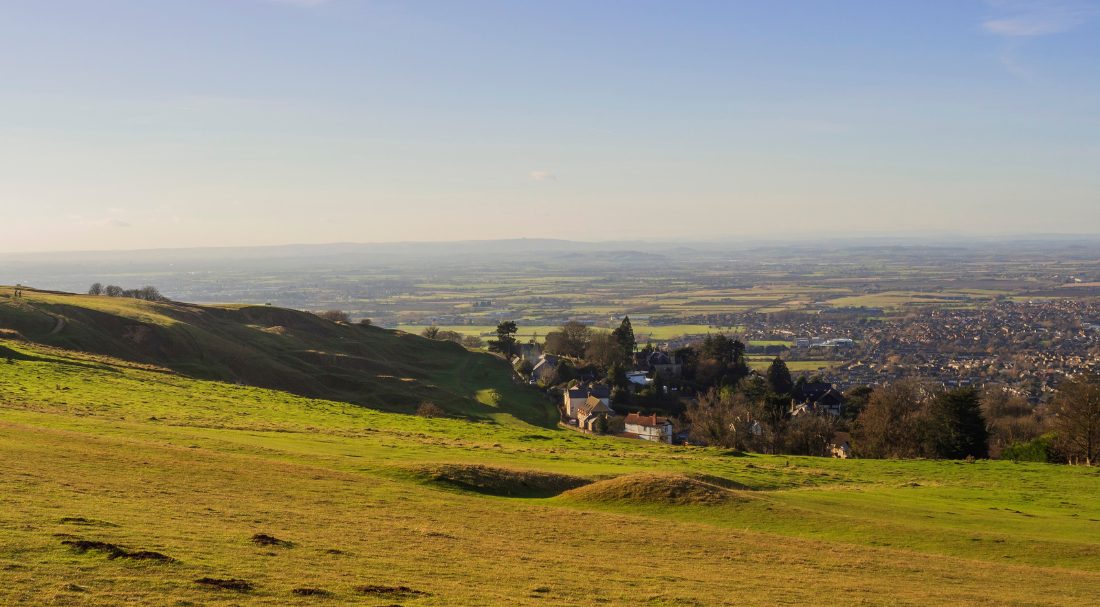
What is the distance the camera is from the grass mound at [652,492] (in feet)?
103

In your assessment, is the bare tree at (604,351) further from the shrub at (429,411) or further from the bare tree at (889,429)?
the bare tree at (889,429)

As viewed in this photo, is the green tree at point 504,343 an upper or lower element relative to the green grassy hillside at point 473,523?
lower

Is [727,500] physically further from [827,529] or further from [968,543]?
[968,543]

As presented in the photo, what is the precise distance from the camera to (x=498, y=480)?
32719mm

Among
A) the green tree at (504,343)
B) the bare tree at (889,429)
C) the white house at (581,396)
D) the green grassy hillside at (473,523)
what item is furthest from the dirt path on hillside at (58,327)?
the green tree at (504,343)

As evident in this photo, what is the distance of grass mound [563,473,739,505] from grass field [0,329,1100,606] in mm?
116

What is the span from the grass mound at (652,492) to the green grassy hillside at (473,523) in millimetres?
112

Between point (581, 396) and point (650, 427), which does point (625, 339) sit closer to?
point (581, 396)

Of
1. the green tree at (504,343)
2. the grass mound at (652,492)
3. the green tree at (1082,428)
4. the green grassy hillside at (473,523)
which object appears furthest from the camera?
the green tree at (504,343)

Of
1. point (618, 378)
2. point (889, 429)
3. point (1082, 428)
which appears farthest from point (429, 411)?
point (1082, 428)

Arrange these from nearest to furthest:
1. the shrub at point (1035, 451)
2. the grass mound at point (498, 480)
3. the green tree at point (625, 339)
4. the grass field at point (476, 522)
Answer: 1. the grass field at point (476, 522)
2. the grass mound at point (498, 480)
3. the shrub at point (1035, 451)
4. the green tree at point (625, 339)

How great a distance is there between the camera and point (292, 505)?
24250 millimetres

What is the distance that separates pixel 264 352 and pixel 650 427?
38110 mm

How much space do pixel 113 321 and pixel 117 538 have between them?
219 ft
